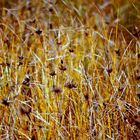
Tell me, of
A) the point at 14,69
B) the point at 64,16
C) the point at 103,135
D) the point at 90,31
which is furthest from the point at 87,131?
the point at 64,16

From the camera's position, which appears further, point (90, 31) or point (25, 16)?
point (25, 16)

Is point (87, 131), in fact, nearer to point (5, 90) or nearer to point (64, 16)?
point (5, 90)

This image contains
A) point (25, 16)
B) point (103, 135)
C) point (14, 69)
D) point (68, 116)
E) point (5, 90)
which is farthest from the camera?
point (25, 16)

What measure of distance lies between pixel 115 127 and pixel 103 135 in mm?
96

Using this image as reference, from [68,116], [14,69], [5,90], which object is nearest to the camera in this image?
[68,116]

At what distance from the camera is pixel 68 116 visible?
7.23 ft

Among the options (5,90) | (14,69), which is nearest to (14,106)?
(5,90)

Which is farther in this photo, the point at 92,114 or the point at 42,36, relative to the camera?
the point at 42,36

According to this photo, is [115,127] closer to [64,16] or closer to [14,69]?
[14,69]

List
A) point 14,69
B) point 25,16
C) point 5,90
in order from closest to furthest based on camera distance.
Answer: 1. point 5,90
2. point 14,69
3. point 25,16

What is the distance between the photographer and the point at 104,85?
243 cm

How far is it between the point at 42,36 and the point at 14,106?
0.72m

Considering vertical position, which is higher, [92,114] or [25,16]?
[25,16]

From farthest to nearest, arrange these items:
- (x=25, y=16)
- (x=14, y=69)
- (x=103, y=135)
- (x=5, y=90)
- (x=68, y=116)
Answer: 1. (x=25, y=16)
2. (x=14, y=69)
3. (x=5, y=90)
4. (x=68, y=116)
5. (x=103, y=135)
